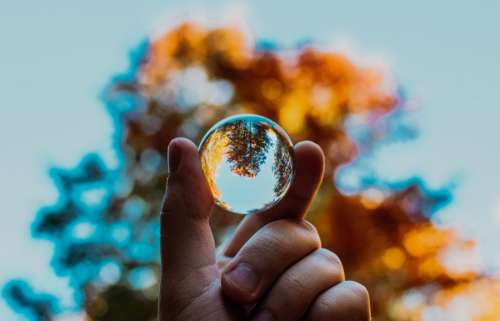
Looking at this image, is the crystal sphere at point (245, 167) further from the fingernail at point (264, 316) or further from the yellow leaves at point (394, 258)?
the yellow leaves at point (394, 258)

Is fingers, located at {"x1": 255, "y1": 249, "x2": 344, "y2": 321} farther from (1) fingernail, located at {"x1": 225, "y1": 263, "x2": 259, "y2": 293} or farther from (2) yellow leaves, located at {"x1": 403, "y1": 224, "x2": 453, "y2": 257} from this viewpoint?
(2) yellow leaves, located at {"x1": 403, "y1": 224, "x2": 453, "y2": 257}

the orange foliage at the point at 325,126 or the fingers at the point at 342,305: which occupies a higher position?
the orange foliage at the point at 325,126

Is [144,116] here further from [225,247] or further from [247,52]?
[225,247]

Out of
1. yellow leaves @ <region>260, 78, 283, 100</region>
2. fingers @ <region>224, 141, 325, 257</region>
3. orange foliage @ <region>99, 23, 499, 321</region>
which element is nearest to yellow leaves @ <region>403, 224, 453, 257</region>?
orange foliage @ <region>99, 23, 499, 321</region>

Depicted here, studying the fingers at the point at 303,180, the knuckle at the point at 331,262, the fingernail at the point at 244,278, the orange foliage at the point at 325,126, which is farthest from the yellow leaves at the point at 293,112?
the fingernail at the point at 244,278

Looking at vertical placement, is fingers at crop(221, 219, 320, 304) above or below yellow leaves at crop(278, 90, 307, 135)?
below

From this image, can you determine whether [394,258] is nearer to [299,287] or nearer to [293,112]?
[293,112]

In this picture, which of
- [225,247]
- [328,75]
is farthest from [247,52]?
[225,247]
